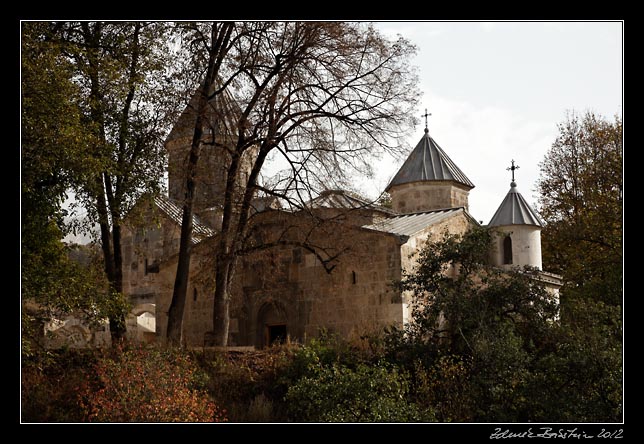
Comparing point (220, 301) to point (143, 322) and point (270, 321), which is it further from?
point (143, 322)

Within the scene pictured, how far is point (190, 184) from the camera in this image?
51.4ft

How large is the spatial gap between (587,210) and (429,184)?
4701 mm

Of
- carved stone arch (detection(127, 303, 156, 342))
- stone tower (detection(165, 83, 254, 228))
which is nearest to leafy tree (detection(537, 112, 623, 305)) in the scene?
stone tower (detection(165, 83, 254, 228))

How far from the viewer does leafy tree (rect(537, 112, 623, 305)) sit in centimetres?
1739

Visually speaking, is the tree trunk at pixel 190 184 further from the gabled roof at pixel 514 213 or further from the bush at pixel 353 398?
the gabled roof at pixel 514 213

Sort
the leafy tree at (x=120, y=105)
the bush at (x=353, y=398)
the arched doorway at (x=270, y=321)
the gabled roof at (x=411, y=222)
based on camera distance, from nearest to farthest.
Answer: the bush at (x=353, y=398)
the leafy tree at (x=120, y=105)
the gabled roof at (x=411, y=222)
the arched doorway at (x=270, y=321)

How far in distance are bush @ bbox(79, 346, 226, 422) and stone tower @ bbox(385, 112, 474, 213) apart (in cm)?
1236

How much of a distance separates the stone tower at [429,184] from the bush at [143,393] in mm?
12364

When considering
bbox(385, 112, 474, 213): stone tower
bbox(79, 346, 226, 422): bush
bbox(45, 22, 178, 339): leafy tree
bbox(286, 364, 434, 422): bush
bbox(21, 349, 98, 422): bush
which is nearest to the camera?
bbox(79, 346, 226, 422): bush

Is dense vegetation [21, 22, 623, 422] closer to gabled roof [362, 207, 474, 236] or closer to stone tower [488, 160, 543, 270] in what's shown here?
gabled roof [362, 207, 474, 236]

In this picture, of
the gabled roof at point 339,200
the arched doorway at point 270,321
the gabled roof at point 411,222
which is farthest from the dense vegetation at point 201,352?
the arched doorway at point 270,321

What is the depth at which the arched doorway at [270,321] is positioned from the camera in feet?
63.5
